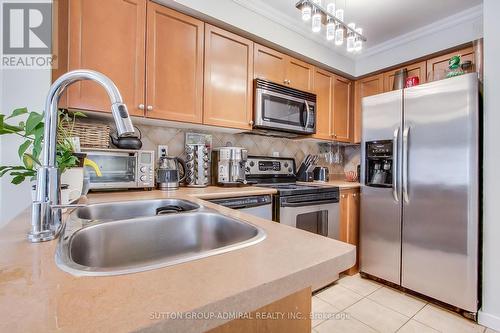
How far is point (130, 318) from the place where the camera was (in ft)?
0.98

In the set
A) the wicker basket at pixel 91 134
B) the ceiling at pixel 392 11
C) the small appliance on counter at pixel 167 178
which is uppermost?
the ceiling at pixel 392 11

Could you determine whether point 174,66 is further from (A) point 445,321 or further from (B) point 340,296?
(A) point 445,321

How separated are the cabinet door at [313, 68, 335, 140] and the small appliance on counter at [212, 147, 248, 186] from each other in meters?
1.06

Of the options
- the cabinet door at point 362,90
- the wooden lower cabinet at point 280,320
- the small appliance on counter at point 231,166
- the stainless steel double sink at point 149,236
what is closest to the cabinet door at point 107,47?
the small appliance on counter at point 231,166

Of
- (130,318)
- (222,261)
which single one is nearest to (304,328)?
(222,261)

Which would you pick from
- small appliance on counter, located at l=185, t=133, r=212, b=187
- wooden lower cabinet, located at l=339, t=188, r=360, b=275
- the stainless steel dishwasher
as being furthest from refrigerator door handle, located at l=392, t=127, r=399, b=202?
small appliance on counter, located at l=185, t=133, r=212, b=187

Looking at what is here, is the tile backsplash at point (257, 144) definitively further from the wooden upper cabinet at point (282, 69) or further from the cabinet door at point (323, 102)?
the wooden upper cabinet at point (282, 69)

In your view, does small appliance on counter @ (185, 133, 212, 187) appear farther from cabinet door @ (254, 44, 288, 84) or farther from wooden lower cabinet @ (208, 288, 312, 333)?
wooden lower cabinet @ (208, 288, 312, 333)

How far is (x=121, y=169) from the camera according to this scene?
5.31ft

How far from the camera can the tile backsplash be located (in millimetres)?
1989

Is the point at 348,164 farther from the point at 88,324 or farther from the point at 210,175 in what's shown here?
the point at 88,324

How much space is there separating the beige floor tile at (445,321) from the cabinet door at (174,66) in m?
2.19

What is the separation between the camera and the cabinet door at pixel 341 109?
2.85 metres

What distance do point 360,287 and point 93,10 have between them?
2.92 metres
